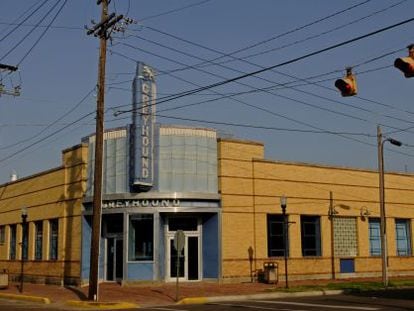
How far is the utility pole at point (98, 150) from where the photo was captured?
24703 mm

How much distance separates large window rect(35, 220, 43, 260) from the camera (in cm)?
3936

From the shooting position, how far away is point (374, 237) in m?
39.8

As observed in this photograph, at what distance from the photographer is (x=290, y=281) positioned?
34344 mm

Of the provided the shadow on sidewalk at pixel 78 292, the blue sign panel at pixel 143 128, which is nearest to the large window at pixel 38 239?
the shadow on sidewalk at pixel 78 292

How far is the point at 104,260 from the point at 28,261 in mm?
8852

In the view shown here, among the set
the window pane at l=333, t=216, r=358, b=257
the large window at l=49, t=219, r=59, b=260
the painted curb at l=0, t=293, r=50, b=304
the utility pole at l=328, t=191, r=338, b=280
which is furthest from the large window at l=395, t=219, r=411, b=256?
the painted curb at l=0, t=293, r=50, b=304

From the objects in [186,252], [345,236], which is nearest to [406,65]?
[186,252]

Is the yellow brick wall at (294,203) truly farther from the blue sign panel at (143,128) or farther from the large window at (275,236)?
the blue sign panel at (143,128)

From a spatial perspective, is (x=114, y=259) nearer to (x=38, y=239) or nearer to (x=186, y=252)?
Answer: (x=186, y=252)

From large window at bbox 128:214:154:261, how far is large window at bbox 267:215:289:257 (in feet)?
22.0

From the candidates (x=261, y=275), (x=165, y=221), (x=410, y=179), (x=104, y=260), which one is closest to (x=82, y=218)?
(x=104, y=260)

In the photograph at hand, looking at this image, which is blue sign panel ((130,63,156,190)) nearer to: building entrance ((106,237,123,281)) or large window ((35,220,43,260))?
building entrance ((106,237,123,281))

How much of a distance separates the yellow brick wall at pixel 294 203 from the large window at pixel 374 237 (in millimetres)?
488

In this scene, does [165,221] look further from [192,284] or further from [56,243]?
[56,243]
